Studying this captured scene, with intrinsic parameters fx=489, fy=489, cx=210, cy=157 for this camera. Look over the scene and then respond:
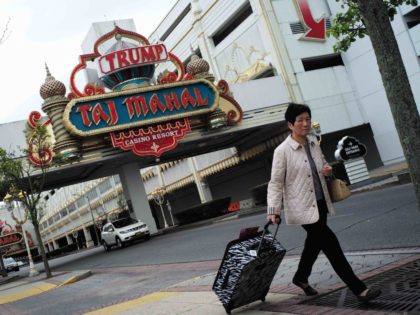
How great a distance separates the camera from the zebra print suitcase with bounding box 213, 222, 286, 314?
14.3 ft

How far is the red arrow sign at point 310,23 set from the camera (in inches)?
1128

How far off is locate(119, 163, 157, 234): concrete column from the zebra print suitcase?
24394mm

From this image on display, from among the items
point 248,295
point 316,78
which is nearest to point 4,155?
point 248,295

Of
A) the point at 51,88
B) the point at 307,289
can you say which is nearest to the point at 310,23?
the point at 51,88

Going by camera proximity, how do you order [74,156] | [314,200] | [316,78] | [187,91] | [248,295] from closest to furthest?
[314,200]
[248,295]
[74,156]
[187,91]
[316,78]

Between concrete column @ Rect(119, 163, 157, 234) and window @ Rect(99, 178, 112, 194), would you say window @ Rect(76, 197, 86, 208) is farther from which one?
concrete column @ Rect(119, 163, 157, 234)

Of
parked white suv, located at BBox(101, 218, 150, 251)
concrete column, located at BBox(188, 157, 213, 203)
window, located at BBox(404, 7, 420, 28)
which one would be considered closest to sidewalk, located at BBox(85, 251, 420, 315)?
parked white suv, located at BBox(101, 218, 150, 251)

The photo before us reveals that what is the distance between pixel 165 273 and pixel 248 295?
5.53m

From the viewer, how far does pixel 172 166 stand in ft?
145

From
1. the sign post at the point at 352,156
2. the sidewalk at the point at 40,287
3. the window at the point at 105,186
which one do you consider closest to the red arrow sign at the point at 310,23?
the sign post at the point at 352,156

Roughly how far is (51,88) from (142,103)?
437cm

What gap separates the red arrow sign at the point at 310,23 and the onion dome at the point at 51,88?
556 inches

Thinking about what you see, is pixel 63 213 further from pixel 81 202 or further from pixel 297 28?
pixel 297 28

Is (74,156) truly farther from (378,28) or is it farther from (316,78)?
(378,28)
